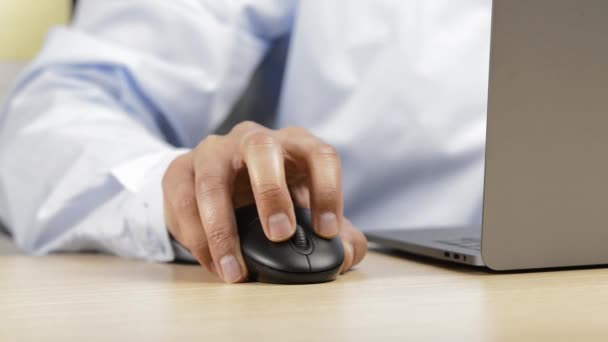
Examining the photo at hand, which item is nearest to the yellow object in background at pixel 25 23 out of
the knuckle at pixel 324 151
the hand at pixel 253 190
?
the hand at pixel 253 190

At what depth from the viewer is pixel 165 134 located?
1.13m

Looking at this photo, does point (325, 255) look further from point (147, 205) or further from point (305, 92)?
point (305, 92)

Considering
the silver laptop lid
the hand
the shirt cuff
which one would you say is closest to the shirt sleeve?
the shirt cuff

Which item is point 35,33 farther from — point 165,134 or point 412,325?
point 412,325

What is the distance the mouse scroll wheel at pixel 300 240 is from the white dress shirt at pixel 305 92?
1.31 ft

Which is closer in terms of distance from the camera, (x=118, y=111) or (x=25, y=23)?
(x=118, y=111)

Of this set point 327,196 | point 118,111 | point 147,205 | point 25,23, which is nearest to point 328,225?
point 327,196

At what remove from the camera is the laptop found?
426 millimetres

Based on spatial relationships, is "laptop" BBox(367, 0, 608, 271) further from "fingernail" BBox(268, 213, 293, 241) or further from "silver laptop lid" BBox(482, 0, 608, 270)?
"fingernail" BBox(268, 213, 293, 241)

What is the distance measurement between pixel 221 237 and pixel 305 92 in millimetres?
602

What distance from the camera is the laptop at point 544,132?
16.8 inches

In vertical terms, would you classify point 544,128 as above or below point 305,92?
above

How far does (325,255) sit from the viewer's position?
18.6 inches

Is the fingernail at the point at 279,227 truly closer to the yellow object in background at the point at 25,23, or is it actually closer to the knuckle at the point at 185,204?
the knuckle at the point at 185,204
